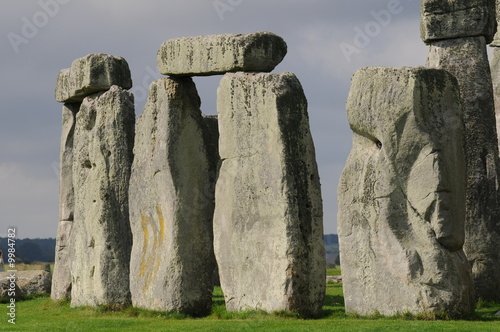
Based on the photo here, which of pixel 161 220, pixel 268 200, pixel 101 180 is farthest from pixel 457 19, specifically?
pixel 101 180

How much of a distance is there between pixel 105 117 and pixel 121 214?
199 centimetres

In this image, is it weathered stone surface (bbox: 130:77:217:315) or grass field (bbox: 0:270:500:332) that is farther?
weathered stone surface (bbox: 130:77:217:315)

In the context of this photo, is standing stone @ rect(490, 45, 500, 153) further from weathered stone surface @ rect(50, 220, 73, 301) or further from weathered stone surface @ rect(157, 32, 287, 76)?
weathered stone surface @ rect(50, 220, 73, 301)

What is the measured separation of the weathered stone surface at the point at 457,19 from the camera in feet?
73.2

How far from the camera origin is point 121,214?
22.8 m

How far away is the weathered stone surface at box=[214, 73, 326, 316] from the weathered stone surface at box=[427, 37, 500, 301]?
13.5ft

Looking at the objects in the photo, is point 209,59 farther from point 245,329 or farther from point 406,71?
point 245,329

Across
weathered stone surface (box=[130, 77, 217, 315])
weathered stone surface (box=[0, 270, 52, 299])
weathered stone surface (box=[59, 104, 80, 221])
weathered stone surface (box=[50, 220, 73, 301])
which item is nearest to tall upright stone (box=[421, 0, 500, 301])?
weathered stone surface (box=[130, 77, 217, 315])

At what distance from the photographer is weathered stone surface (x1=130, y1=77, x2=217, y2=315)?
68.5 ft

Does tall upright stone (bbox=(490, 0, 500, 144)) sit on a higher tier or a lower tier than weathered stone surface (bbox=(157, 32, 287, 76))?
higher

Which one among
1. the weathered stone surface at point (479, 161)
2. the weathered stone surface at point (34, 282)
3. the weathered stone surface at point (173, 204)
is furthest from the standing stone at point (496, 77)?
the weathered stone surface at point (34, 282)

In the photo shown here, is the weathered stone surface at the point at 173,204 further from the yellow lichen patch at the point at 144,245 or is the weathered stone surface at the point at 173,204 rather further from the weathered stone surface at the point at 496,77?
the weathered stone surface at the point at 496,77

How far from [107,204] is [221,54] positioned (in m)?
4.46

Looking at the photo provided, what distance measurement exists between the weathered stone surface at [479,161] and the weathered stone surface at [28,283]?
1201 cm
